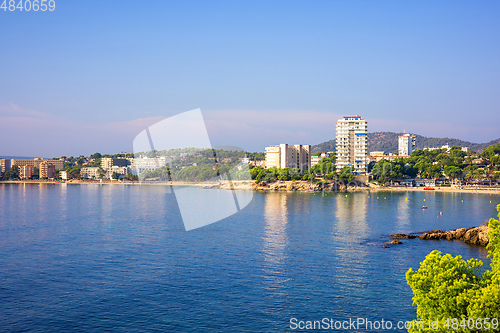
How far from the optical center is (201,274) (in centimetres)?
2269

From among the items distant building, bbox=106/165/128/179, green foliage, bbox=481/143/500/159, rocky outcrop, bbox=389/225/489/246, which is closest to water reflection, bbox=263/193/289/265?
rocky outcrop, bbox=389/225/489/246

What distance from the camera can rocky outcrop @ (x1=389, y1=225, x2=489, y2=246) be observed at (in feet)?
104

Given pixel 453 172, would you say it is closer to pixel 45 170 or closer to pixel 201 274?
pixel 201 274

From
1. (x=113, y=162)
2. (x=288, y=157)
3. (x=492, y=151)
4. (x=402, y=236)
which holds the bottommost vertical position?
(x=402, y=236)

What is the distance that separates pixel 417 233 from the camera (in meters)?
36.9

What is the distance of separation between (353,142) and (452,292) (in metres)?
99.8

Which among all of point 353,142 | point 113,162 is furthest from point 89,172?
point 353,142

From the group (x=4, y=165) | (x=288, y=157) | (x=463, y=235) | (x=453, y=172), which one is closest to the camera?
(x=463, y=235)

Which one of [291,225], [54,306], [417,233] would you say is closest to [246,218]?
[291,225]

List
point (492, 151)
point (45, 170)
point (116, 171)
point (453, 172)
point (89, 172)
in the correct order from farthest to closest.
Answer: point (89, 172)
point (45, 170)
point (116, 171)
point (492, 151)
point (453, 172)

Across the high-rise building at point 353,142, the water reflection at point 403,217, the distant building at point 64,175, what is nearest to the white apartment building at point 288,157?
the high-rise building at point 353,142

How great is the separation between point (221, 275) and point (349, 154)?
90.3m

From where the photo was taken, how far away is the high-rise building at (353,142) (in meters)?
106

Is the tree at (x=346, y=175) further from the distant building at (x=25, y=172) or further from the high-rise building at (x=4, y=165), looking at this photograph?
the high-rise building at (x=4, y=165)
